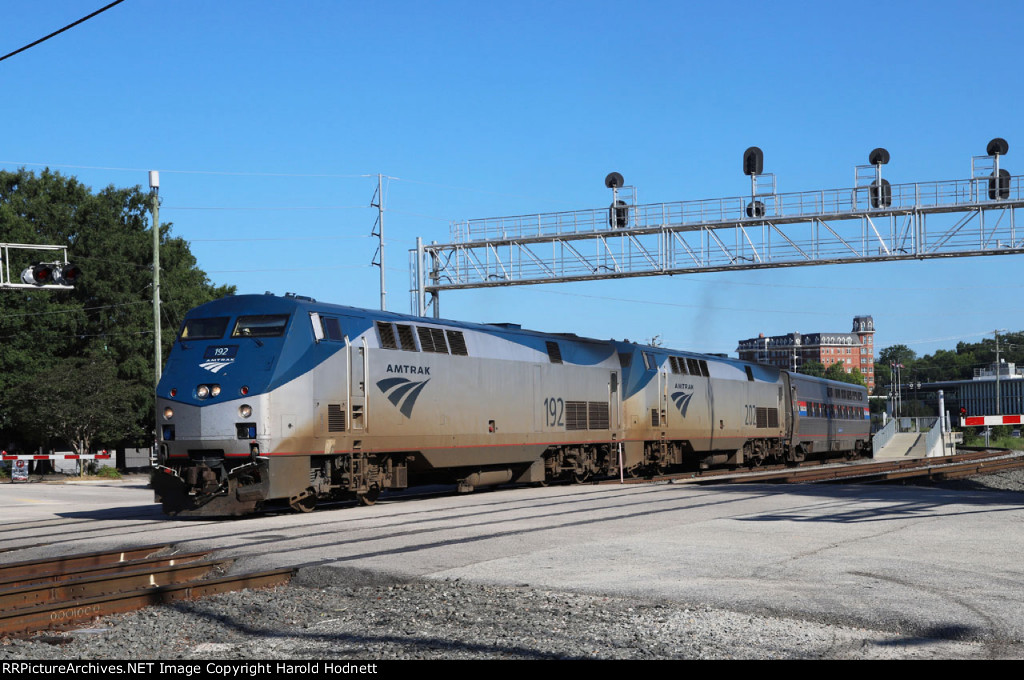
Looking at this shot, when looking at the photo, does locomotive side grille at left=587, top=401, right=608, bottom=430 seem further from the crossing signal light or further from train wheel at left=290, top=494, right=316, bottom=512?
the crossing signal light

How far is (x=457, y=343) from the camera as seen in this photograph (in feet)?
78.2

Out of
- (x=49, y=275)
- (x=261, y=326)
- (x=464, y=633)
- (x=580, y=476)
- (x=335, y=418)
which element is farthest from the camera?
(x=580, y=476)

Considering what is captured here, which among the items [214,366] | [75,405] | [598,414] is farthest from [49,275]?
[75,405]

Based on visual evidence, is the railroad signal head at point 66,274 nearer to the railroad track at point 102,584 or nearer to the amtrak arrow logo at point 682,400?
the railroad track at point 102,584

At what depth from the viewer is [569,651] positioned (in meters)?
7.83

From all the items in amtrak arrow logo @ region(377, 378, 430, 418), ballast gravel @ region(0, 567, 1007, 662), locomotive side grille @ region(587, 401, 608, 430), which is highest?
amtrak arrow logo @ region(377, 378, 430, 418)

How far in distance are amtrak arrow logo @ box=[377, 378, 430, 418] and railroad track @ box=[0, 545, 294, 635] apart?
7390 millimetres

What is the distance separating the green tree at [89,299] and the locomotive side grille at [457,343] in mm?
29091

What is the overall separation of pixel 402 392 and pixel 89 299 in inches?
1506

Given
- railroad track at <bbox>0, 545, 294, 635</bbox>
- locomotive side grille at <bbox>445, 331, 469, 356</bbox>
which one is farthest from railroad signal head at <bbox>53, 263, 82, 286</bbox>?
railroad track at <bbox>0, 545, 294, 635</bbox>

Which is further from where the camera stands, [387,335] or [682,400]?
[682,400]

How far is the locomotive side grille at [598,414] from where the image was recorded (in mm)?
29188

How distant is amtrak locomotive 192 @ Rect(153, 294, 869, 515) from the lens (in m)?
18.8

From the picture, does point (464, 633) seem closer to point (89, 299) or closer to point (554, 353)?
point (554, 353)
